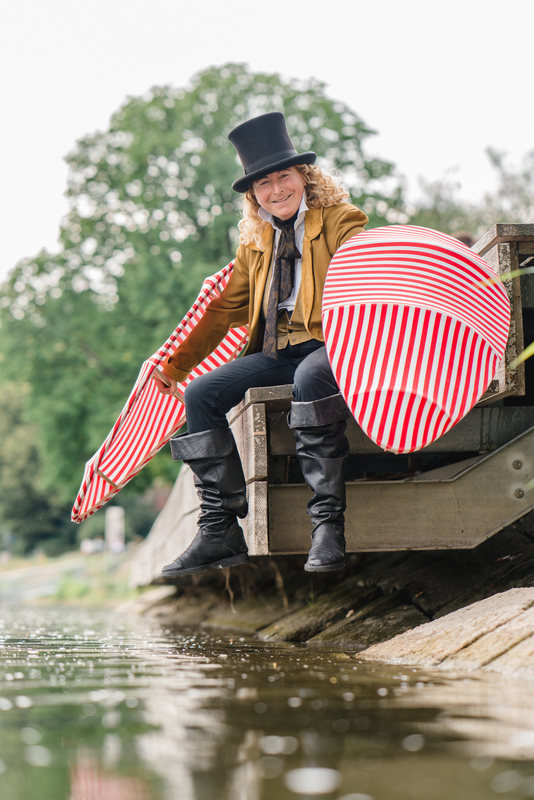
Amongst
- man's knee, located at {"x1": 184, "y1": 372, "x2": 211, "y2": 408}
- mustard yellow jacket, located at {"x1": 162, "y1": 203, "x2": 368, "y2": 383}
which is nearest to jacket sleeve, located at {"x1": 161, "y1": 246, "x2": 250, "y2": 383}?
mustard yellow jacket, located at {"x1": 162, "y1": 203, "x2": 368, "y2": 383}

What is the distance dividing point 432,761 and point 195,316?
3316 mm

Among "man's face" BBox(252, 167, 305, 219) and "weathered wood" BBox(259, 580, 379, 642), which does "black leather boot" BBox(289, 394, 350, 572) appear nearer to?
"man's face" BBox(252, 167, 305, 219)

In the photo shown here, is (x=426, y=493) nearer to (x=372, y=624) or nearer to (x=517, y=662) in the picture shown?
(x=372, y=624)

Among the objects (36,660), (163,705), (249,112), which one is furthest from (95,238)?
(163,705)

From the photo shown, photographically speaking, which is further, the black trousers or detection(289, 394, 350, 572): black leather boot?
the black trousers

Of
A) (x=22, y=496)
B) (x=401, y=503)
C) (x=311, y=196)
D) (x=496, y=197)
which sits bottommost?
(x=22, y=496)

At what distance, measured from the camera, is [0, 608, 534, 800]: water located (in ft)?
4.28

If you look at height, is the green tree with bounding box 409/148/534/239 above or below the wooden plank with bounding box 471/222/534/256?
above

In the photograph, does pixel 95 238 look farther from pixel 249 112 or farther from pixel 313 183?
pixel 313 183

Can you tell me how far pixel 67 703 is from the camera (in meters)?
2.02

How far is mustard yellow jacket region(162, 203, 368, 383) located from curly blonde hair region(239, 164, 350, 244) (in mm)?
35

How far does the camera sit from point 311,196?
406 cm

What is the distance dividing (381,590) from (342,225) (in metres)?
2.15

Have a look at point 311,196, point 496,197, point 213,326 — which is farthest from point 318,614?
point 496,197
